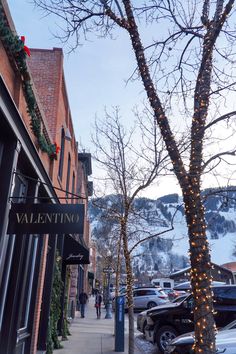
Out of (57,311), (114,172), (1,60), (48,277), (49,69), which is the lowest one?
(57,311)

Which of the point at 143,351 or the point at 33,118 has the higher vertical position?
the point at 33,118

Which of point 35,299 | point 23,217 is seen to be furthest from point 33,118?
point 35,299

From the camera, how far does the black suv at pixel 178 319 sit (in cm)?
1110

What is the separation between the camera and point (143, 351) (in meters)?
11.8

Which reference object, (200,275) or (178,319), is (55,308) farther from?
(200,275)

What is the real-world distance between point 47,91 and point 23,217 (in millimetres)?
6500

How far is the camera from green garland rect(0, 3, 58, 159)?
16.7ft

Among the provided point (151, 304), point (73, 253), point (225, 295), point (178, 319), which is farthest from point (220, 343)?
point (151, 304)

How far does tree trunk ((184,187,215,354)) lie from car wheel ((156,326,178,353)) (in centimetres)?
831

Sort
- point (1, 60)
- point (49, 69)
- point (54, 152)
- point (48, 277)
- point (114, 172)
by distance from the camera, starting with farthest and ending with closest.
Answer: point (114, 172), point (49, 69), point (48, 277), point (54, 152), point (1, 60)

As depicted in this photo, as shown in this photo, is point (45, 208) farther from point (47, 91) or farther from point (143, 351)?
point (143, 351)

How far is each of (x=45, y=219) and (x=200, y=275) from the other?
2518mm

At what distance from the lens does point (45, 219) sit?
17.3 ft

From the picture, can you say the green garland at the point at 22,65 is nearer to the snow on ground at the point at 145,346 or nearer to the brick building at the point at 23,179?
the brick building at the point at 23,179
